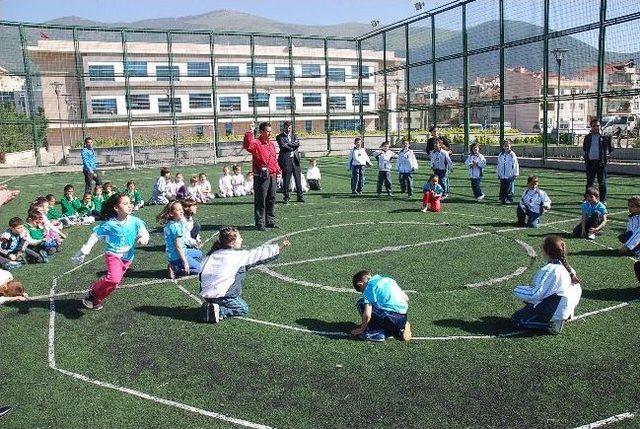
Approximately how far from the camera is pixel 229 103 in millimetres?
44000

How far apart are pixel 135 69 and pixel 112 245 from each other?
30666 millimetres

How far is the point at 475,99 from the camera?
3250 centimetres

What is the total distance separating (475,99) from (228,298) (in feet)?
90.8

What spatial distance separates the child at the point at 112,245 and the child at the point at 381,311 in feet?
12.0

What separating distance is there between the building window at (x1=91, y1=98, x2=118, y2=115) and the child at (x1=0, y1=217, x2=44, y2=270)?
29830 millimetres

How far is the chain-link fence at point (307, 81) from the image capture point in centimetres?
2544


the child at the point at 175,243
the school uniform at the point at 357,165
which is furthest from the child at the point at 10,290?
the school uniform at the point at 357,165

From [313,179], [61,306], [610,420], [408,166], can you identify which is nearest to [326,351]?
[610,420]

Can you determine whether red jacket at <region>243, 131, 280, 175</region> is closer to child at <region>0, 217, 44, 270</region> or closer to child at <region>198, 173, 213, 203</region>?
child at <region>0, 217, 44, 270</region>

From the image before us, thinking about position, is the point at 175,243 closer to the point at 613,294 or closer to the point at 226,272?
the point at 226,272

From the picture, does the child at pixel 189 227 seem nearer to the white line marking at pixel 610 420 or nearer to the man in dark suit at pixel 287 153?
the man in dark suit at pixel 287 153

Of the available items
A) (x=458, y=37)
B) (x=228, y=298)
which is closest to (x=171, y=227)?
(x=228, y=298)

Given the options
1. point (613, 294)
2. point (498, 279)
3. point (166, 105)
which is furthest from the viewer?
point (166, 105)

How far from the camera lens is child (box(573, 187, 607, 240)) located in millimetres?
12188
